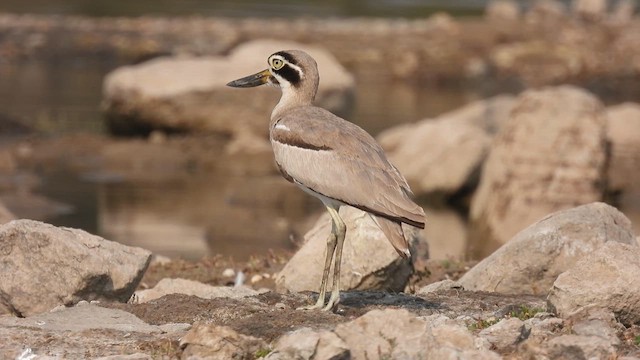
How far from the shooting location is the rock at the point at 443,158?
20484 mm

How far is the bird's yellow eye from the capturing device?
948cm

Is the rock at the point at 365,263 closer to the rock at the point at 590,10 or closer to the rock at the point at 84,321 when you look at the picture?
the rock at the point at 84,321

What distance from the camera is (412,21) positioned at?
4481 cm

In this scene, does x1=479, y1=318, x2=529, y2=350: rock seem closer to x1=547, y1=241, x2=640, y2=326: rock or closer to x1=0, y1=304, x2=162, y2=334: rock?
x1=547, y1=241, x2=640, y2=326: rock

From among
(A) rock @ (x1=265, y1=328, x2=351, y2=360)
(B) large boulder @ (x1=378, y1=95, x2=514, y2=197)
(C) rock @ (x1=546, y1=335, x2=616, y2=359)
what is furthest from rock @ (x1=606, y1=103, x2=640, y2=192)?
(A) rock @ (x1=265, y1=328, x2=351, y2=360)

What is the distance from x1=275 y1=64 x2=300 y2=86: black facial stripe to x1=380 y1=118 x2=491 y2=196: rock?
11075mm

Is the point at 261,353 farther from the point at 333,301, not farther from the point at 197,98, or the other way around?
the point at 197,98

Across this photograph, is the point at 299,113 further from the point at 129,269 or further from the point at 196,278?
the point at 196,278

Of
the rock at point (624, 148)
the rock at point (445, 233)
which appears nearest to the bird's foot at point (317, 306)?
the rock at point (445, 233)

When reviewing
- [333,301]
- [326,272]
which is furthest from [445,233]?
[333,301]

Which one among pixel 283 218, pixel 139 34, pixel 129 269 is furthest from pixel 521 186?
pixel 139 34

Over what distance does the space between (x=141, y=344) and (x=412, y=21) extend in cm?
3764

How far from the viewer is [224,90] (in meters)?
23.7

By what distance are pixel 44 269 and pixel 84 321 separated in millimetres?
843
